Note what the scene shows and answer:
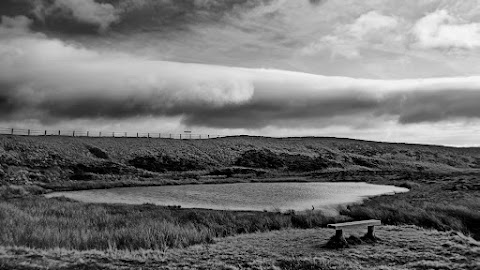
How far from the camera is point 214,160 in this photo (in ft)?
332

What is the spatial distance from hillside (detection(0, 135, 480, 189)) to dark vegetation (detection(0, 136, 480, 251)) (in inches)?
9.0

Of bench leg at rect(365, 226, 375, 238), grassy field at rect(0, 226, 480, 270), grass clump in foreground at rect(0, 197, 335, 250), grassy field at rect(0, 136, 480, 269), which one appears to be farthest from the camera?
bench leg at rect(365, 226, 375, 238)

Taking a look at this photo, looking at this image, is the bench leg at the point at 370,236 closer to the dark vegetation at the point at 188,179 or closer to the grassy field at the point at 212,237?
the grassy field at the point at 212,237

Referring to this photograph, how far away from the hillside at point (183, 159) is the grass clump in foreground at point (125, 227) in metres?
30.4

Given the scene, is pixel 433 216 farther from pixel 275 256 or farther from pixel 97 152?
pixel 97 152

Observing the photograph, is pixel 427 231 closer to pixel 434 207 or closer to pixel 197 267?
pixel 434 207

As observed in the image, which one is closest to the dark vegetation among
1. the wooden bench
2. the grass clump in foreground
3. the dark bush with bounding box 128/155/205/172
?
the grass clump in foreground

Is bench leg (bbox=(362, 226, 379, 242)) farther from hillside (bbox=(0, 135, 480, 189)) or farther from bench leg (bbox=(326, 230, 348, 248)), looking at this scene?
hillside (bbox=(0, 135, 480, 189))

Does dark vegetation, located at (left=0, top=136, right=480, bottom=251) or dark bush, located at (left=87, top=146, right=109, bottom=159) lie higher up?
dark bush, located at (left=87, top=146, right=109, bottom=159)

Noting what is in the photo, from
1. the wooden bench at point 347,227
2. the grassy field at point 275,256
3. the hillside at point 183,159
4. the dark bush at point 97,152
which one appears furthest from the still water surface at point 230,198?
the dark bush at point 97,152

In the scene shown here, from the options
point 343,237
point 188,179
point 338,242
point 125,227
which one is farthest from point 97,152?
point 338,242

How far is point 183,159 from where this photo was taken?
95.5 metres

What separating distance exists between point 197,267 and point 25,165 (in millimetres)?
65603

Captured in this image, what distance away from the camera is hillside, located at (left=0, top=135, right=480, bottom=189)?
209 feet
